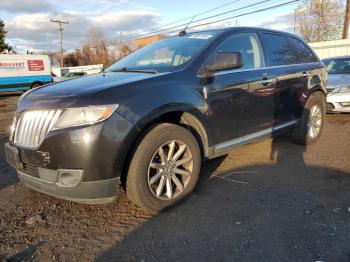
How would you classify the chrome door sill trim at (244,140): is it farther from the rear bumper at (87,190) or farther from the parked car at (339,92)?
the parked car at (339,92)

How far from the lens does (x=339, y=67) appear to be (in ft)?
29.5

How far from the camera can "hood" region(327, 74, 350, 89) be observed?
25.3 ft

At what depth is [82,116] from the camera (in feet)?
8.98

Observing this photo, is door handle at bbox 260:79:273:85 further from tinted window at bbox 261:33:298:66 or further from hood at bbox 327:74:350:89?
hood at bbox 327:74:350:89

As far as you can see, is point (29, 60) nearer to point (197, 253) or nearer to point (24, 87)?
point (24, 87)

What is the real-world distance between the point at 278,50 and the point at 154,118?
2.59 meters

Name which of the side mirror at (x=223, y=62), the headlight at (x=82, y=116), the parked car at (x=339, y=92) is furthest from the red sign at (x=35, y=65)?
the headlight at (x=82, y=116)

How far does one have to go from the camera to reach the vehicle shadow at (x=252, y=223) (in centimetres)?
257

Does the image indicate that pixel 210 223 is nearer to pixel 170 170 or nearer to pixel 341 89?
pixel 170 170

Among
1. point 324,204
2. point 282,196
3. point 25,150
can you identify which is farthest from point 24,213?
point 324,204

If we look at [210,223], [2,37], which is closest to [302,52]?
[210,223]

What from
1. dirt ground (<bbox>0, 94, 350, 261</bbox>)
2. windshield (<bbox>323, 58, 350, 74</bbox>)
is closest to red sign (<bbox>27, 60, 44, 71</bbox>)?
windshield (<bbox>323, 58, 350, 74</bbox>)

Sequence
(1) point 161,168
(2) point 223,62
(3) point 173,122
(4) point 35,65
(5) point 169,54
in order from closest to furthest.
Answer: (1) point 161,168 < (3) point 173,122 < (2) point 223,62 < (5) point 169,54 < (4) point 35,65

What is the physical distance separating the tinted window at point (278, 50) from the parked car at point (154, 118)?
3cm
